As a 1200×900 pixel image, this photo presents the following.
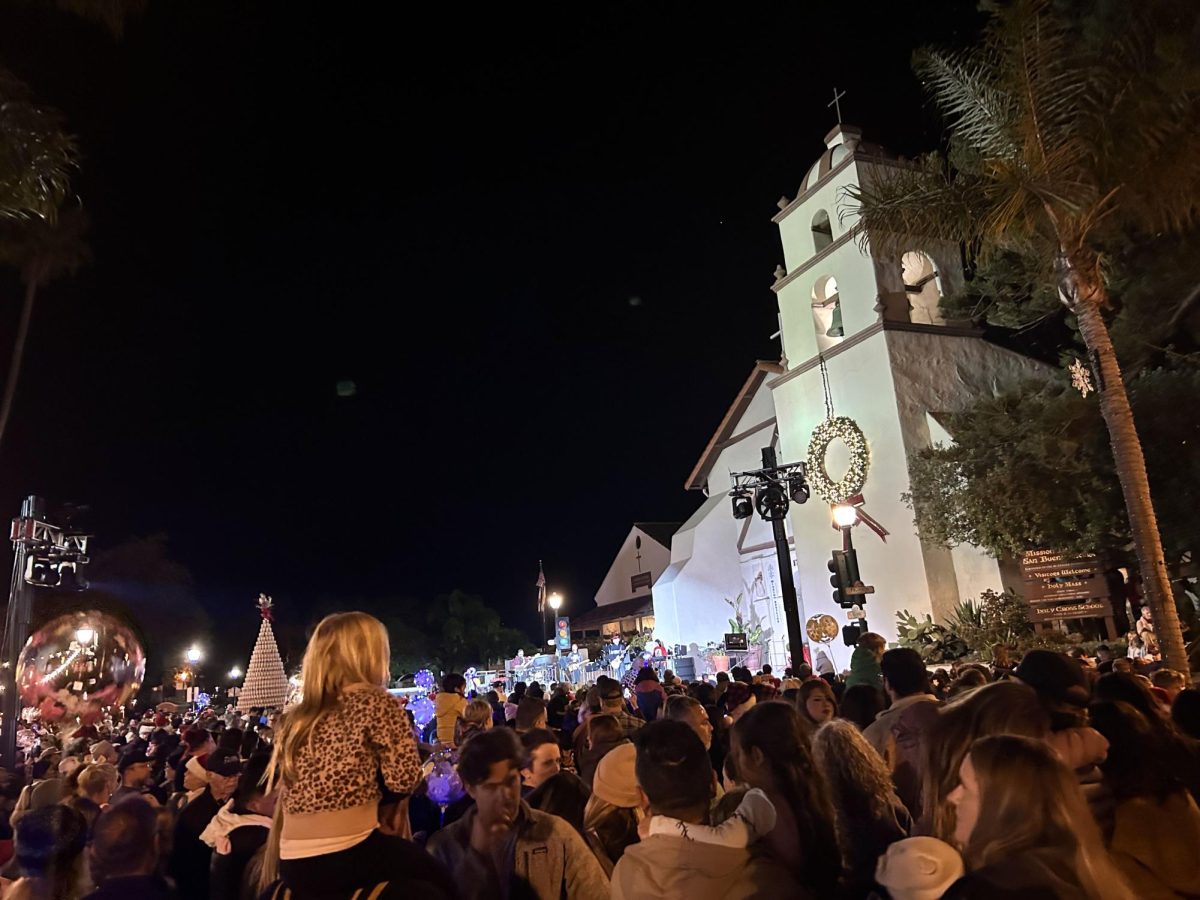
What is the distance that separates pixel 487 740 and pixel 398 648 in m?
43.5

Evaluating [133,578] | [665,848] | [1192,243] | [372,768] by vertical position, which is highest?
[1192,243]

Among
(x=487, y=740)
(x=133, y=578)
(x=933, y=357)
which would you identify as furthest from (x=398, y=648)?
(x=487, y=740)

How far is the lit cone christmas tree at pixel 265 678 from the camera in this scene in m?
19.8

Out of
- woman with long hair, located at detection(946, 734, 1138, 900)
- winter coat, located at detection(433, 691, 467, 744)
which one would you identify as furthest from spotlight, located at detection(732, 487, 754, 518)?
woman with long hair, located at detection(946, 734, 1138, 900)

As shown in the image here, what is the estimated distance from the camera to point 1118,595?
55.5 feet

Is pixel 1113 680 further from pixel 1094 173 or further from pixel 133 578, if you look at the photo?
pixel 133 578

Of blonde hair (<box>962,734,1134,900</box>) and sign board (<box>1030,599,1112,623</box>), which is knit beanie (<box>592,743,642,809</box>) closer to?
blonde hair (<box>962,734,1134,900</box>)

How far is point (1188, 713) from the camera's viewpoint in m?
3.89

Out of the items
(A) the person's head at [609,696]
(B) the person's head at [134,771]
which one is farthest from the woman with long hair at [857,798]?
(B) the person's head at [134,771]

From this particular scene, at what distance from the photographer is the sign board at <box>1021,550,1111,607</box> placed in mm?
16195

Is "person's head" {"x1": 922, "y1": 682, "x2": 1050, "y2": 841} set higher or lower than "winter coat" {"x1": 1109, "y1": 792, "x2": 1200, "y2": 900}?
higher

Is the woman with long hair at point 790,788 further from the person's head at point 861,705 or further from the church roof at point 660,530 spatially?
the church roof at point 660,530

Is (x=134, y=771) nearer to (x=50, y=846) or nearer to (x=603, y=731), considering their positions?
(x=50, y=846)

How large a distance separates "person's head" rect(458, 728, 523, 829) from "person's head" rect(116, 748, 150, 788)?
4.25 m
